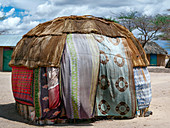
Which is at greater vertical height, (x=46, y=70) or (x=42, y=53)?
(x=42, y=53)

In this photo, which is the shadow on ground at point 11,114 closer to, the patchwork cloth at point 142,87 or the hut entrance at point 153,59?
the patchwork cloth at point 142,87

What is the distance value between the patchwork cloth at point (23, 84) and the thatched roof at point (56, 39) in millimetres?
165

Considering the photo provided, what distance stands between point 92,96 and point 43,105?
1.04 m

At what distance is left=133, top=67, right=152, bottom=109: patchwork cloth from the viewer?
18.9 feet

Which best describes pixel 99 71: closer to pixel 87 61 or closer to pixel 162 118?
pixel 87 61

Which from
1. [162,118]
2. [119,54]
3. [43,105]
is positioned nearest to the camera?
[43,105]

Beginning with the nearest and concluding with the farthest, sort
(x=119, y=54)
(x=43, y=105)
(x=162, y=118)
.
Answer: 1. (x=43, y=105)
2. (x=119, y=54)
3. (x=162, y=118)

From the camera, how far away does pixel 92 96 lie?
530cm

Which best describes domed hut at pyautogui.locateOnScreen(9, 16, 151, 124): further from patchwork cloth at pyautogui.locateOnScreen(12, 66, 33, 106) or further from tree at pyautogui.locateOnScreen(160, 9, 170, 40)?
tree at pyautogui.locateOnScreen(160, 9, 170, 40)

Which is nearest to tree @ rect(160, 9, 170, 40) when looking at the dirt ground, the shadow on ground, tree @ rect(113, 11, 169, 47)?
tree @ rect(113, 11, 169, 47)

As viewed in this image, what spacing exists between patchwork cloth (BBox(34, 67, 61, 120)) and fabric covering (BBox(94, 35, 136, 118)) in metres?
0.97

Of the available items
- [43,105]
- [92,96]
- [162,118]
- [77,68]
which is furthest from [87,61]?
[162,118]

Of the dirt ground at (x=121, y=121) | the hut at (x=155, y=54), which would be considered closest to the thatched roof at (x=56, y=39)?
the dirt ground at (x=121, y=121)

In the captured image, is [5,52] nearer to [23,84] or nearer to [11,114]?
[11,114]
